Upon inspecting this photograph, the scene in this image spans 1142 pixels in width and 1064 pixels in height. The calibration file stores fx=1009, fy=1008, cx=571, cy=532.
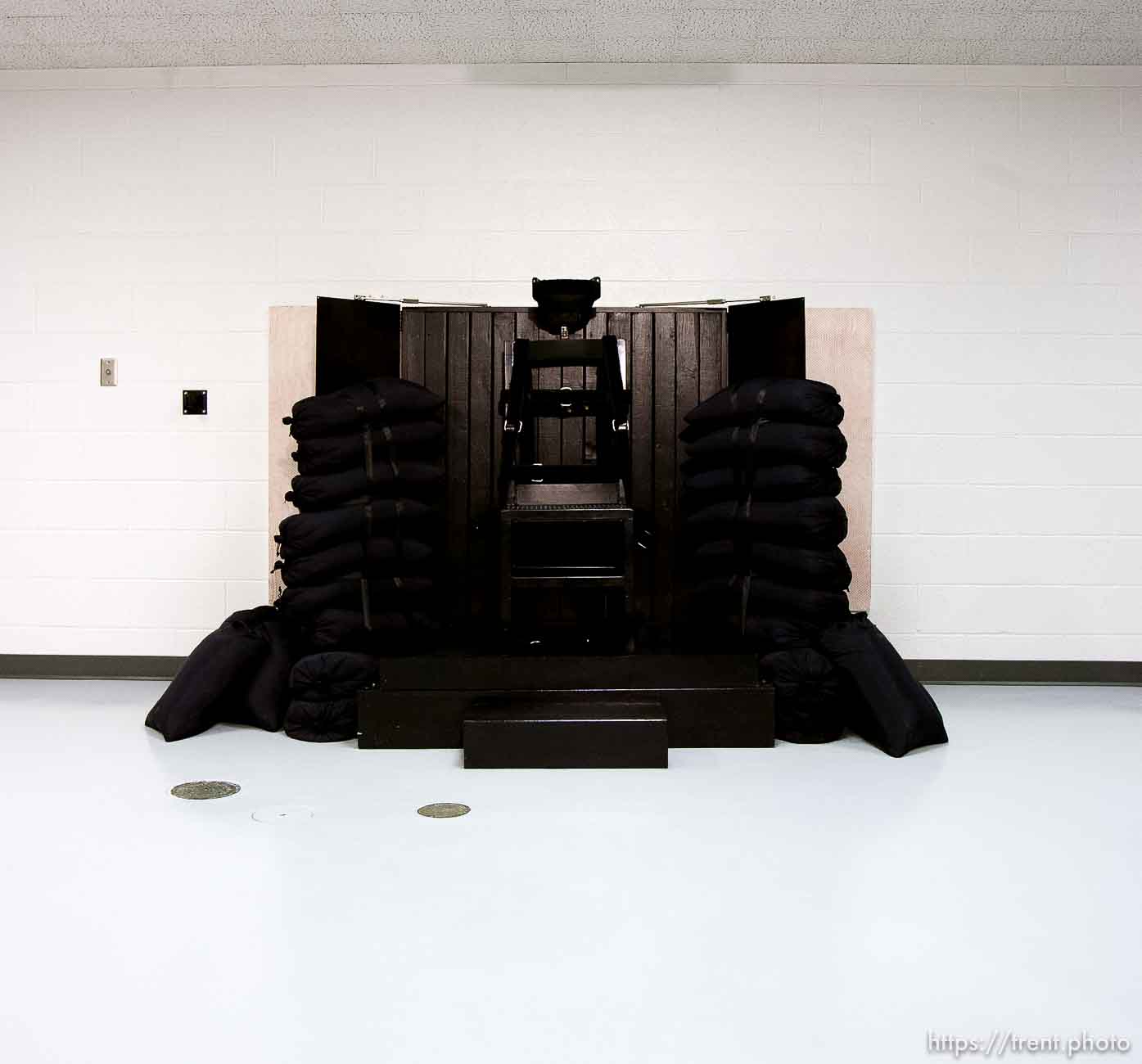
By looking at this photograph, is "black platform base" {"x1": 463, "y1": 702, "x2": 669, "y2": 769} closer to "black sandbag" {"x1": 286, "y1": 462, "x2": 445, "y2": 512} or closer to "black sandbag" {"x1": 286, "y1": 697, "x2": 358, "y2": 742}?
"black sandbag" {"x1": 286, "y1": 697, "x2": 358, "y2": 742}

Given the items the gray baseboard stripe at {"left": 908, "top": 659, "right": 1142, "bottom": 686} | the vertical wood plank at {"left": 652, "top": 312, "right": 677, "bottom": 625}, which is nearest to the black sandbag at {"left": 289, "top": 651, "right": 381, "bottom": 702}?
the vertical wood plank at {"left": 652, "top": 312, "right": 677, "bottom": 625}

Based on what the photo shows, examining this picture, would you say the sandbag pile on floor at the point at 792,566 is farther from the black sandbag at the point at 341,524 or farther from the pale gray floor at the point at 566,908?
the black sandbag at the point at 341,524

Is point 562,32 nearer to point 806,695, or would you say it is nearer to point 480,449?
point 480,449

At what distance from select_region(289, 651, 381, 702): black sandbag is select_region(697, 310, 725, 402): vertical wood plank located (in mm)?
1867

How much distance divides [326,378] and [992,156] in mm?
3103

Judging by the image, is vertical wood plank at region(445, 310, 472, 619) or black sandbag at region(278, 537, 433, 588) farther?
vertical wood plank at region(445, 310, 472, 619)

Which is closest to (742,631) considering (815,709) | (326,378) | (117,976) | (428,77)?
(815,709)

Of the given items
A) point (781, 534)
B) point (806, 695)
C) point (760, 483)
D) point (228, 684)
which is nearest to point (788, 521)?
point (781, 534)

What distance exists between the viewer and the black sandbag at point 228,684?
350cm

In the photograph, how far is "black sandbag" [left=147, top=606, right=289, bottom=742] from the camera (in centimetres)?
350

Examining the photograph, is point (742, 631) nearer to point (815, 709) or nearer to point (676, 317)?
point (815, 709)

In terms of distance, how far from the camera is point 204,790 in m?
2.84

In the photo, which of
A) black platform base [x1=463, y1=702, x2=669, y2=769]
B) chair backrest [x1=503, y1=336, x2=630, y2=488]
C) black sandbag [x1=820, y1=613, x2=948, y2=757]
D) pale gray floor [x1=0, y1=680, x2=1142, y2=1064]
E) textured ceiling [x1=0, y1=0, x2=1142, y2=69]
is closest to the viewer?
pale gray floor [x1=0, y1=680, x2=1142, y2=1064]

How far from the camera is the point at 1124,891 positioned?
2135 millimetres
